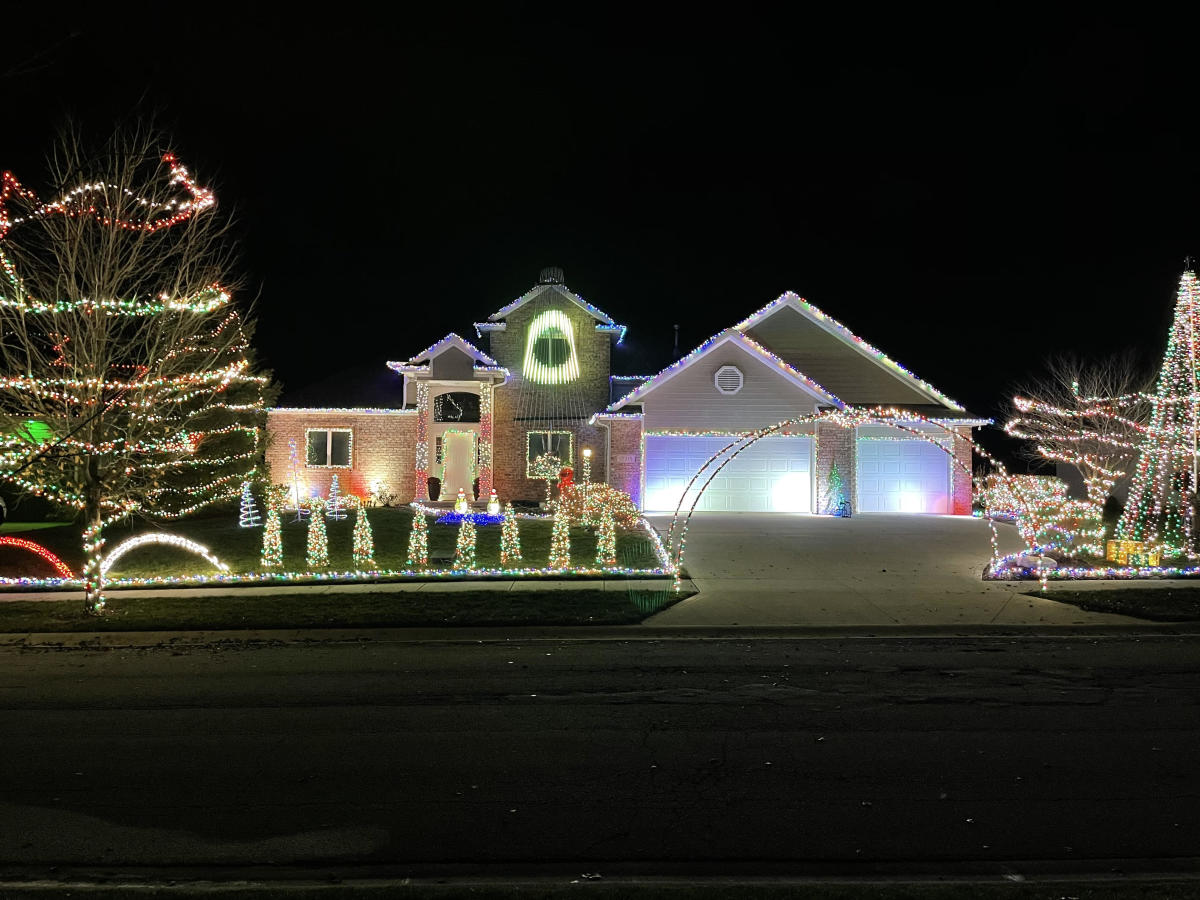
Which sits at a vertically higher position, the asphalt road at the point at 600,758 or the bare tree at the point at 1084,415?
the bare tree at the point at 1084,415

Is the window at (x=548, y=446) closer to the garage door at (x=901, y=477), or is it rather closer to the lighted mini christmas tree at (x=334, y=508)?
the lighted mini christmas tree at (x=334, y=508)

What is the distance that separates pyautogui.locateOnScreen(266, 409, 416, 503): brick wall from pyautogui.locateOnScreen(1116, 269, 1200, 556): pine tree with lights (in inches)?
752

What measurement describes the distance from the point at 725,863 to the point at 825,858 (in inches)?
20.1

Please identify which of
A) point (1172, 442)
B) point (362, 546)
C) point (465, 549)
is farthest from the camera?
point (1172, 442)

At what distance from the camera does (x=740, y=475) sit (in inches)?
984

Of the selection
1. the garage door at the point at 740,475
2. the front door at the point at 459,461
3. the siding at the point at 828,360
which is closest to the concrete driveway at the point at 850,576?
the garage door at the point at 740,475

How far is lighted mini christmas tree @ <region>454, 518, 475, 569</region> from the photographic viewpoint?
15.5 meters

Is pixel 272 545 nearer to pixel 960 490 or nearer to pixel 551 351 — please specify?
pixel 551 351

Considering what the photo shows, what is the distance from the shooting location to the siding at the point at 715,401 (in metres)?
24.8

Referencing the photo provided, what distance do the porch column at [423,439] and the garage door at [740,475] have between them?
6.80 meters

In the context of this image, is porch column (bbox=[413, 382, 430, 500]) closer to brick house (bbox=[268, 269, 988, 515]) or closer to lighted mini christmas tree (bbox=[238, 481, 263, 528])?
brick house (bbox=[268, 269, 988, 515])

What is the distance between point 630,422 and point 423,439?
6.47 metres

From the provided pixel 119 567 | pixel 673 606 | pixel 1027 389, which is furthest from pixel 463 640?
pixel 1027 389

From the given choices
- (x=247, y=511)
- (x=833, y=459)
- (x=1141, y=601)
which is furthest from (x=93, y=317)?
(x=833, y=459)
